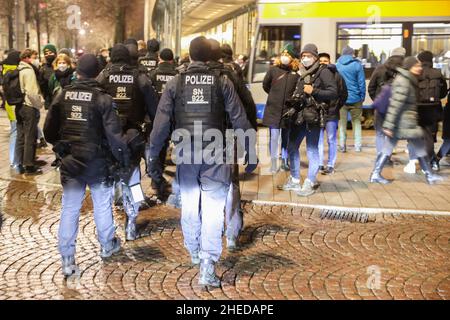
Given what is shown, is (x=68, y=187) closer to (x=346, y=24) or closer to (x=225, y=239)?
(x=225, y=239)

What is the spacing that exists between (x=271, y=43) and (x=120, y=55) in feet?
31.2

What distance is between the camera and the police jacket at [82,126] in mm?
5461

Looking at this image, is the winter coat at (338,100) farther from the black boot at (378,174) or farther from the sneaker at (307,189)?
the sneaker at (307,189)

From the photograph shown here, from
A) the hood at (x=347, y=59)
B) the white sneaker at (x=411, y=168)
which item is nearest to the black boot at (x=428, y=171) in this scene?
the white sneaker at (x=411, y=168)

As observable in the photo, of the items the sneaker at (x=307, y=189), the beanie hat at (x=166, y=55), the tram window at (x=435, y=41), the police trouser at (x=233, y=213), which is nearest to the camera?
the police trouser at (x=233, y=213)

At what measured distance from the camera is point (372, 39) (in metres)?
15.8

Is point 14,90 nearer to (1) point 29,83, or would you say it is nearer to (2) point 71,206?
(1) point 29,83

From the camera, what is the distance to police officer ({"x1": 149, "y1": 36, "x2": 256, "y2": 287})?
5.22m

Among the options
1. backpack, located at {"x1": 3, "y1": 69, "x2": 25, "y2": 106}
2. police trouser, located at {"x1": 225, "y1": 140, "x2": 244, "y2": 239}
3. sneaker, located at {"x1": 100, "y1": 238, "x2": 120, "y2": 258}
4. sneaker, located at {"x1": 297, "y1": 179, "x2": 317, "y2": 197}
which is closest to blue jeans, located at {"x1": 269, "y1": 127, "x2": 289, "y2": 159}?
sneaker, located at {"x1": 297, "y1": 179, "x2": 317, "y2": 197}
